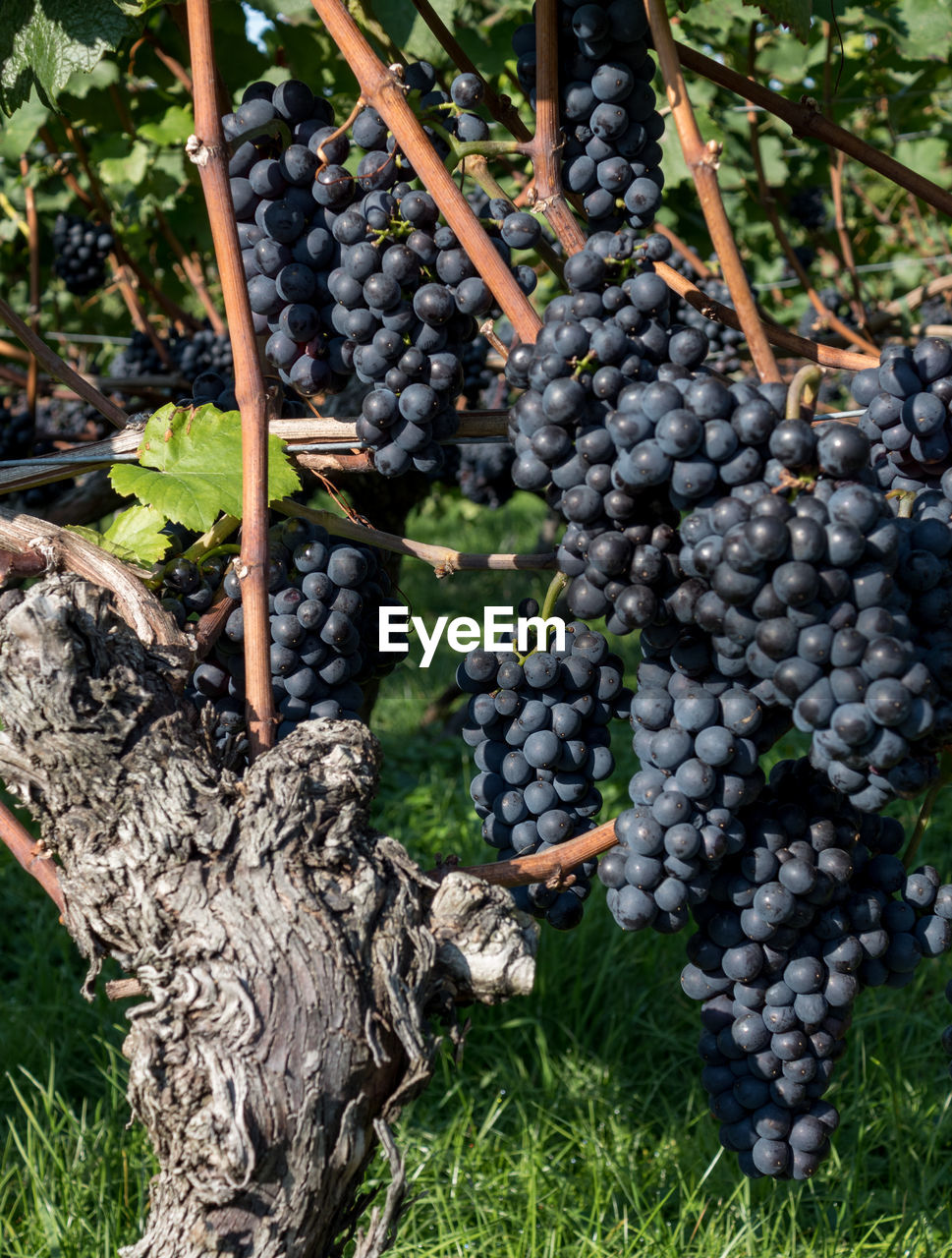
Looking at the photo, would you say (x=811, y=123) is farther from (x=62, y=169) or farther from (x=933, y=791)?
(x=62, y=169)

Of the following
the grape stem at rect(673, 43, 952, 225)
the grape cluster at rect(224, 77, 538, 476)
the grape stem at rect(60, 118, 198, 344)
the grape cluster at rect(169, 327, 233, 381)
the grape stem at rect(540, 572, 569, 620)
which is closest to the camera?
the grape cluster at rect(224, 77, 538, 476)

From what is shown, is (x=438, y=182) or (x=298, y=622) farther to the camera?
(x=298, y=622)

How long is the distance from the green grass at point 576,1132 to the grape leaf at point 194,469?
62.6 inches

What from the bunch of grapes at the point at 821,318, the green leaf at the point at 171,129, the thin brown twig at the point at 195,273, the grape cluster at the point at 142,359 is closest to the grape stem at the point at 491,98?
the thin brown twig at the point at 195,273

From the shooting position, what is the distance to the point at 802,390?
978mm

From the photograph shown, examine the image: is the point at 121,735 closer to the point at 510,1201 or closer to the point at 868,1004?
the point at 510,1201

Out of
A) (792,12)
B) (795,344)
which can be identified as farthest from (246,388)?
(792,12)

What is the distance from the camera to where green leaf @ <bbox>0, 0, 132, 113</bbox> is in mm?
1467

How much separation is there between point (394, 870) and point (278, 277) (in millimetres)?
678

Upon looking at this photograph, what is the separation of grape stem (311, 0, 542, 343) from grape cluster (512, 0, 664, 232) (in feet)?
0.68

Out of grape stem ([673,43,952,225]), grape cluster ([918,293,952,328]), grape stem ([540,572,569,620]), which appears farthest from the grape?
grape cluster ([918,293,952,328])

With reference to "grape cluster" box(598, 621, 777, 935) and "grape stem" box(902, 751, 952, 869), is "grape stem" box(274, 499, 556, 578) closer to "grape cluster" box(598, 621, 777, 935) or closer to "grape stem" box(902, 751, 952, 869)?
"grape cluster" box(598, 621, 777, 935)

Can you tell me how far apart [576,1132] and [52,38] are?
2.28 m

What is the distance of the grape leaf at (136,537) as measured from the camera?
4.33 ft
